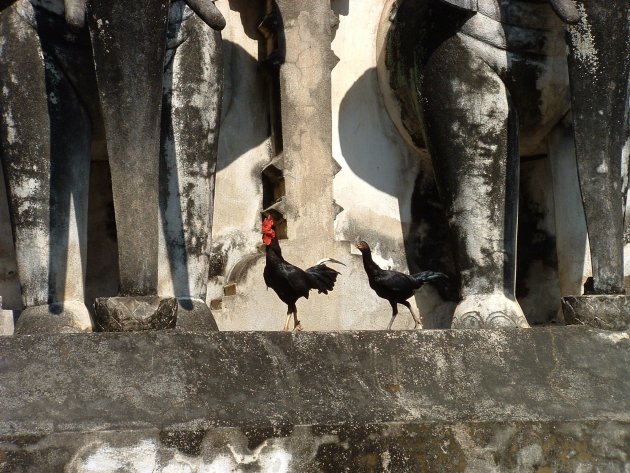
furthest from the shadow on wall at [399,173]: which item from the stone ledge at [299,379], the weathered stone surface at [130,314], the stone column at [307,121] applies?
the weathered stone surface at [130,314]

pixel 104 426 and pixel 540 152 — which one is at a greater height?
pixel 540 152

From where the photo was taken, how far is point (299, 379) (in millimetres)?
5574

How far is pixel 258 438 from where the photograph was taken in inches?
208

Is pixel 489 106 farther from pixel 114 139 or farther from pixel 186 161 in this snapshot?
pixel 114 139

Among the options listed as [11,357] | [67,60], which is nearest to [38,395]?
[11,357]

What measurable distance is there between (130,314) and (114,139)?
2.27 ft

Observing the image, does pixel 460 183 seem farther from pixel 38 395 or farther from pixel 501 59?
pixel 38 395

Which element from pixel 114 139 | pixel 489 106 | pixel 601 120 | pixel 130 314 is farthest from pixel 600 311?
pixel 114 139

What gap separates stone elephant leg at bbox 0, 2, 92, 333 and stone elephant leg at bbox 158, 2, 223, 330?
0.45 metres

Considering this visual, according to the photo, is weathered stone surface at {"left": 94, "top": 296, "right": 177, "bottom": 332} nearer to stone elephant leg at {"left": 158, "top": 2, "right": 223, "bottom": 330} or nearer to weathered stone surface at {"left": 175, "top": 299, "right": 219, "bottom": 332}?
weathered stone surface at {"left": 175, "top": 299, "right": 219, "bottom": 332}

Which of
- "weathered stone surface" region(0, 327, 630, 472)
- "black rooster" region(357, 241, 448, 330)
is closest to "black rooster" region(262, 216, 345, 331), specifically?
"black rooster" region(357, 241, 448, 330)

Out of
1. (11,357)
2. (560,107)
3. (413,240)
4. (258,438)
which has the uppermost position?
(560,107)

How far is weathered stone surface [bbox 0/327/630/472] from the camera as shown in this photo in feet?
16.9

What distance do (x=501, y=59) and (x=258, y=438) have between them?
8.13 ft
